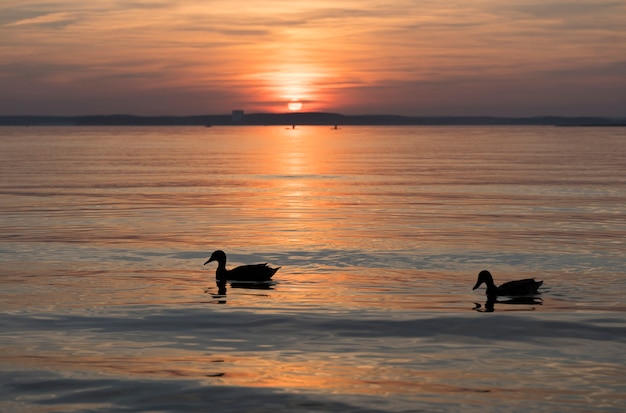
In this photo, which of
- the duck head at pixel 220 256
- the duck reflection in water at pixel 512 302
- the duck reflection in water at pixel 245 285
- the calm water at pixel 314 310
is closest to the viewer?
the calm water at pixel 314 310

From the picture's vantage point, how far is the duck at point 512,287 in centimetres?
2253

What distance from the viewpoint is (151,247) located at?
31.4m

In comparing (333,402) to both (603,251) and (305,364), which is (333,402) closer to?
(305,364)

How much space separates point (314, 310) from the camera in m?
21.1

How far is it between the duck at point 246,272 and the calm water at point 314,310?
0.38m

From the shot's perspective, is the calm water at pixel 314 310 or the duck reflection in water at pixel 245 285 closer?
the calm water at pixel 314 310

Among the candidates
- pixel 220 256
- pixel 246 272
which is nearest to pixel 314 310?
pixel 246 272

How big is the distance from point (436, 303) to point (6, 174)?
5626 cm

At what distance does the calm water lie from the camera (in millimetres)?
14805

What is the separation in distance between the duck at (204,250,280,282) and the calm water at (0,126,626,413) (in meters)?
0.38

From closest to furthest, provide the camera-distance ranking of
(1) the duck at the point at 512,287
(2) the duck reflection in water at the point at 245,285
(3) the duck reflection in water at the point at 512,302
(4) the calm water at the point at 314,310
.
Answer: (4) the calm water at the point at 314,310 → (3) the duck reflection in water at the point at 512,302 → (1) the duck at the point at 512,287 → (2) the duck reflection in water at the point at 245,285

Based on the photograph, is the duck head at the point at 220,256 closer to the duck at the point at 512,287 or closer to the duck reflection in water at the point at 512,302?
the duck at the point at 512,287

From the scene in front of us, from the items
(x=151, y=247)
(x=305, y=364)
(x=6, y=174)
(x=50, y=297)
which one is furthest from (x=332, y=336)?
(x=6, y=174)

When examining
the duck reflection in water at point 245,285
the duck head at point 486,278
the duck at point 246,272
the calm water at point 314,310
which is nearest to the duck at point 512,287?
the duck head at point 486,278
